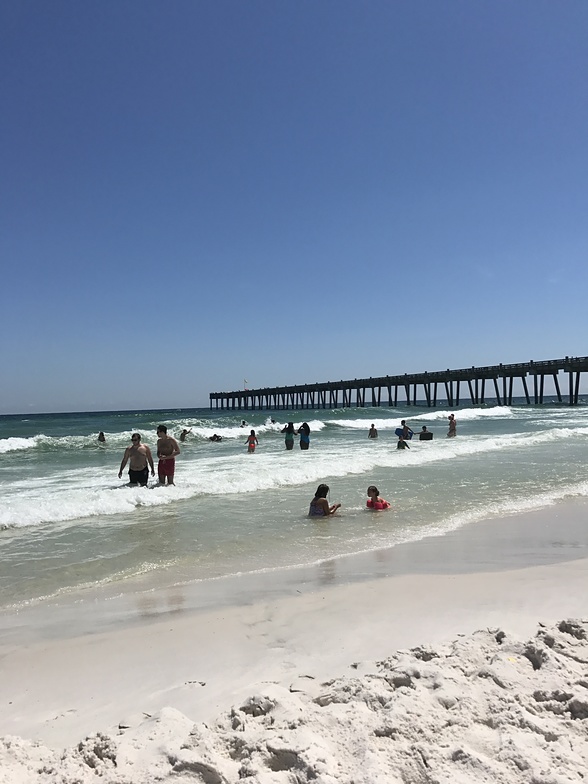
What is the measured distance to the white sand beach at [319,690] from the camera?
2393 millimetres

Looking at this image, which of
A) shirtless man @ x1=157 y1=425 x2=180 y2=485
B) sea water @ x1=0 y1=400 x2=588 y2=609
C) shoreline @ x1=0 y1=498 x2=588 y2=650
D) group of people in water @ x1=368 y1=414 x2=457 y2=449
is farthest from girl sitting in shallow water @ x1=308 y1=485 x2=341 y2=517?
group of people in water @ x1=368 y1=414 x2=457 y2=449

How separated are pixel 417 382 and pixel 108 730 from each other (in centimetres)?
6838

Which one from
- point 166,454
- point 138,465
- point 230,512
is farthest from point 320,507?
point 138,465

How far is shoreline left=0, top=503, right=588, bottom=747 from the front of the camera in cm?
319

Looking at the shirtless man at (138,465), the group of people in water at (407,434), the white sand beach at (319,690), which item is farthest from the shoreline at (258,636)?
the group of people in water at (407,434)

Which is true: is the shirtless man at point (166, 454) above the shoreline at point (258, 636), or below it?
above

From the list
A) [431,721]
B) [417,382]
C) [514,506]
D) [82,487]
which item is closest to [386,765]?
[431,721]

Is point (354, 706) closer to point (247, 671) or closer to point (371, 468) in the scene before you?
point (247, 671)

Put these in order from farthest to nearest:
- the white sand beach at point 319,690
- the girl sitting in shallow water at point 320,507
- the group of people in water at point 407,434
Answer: the group of people in water at point 407,434 < the girl sitting in shallow water at point 320,507 < the white sand beach at point 319,690

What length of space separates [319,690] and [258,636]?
45.2 inches

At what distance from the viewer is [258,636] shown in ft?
13.5

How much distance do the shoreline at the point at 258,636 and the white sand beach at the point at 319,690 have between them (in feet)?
0.05

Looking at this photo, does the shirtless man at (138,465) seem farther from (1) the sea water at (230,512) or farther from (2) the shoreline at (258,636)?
(2) the shoreline at (258,636)

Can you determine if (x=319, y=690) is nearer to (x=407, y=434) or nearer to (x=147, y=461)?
(x=147, y=461)
